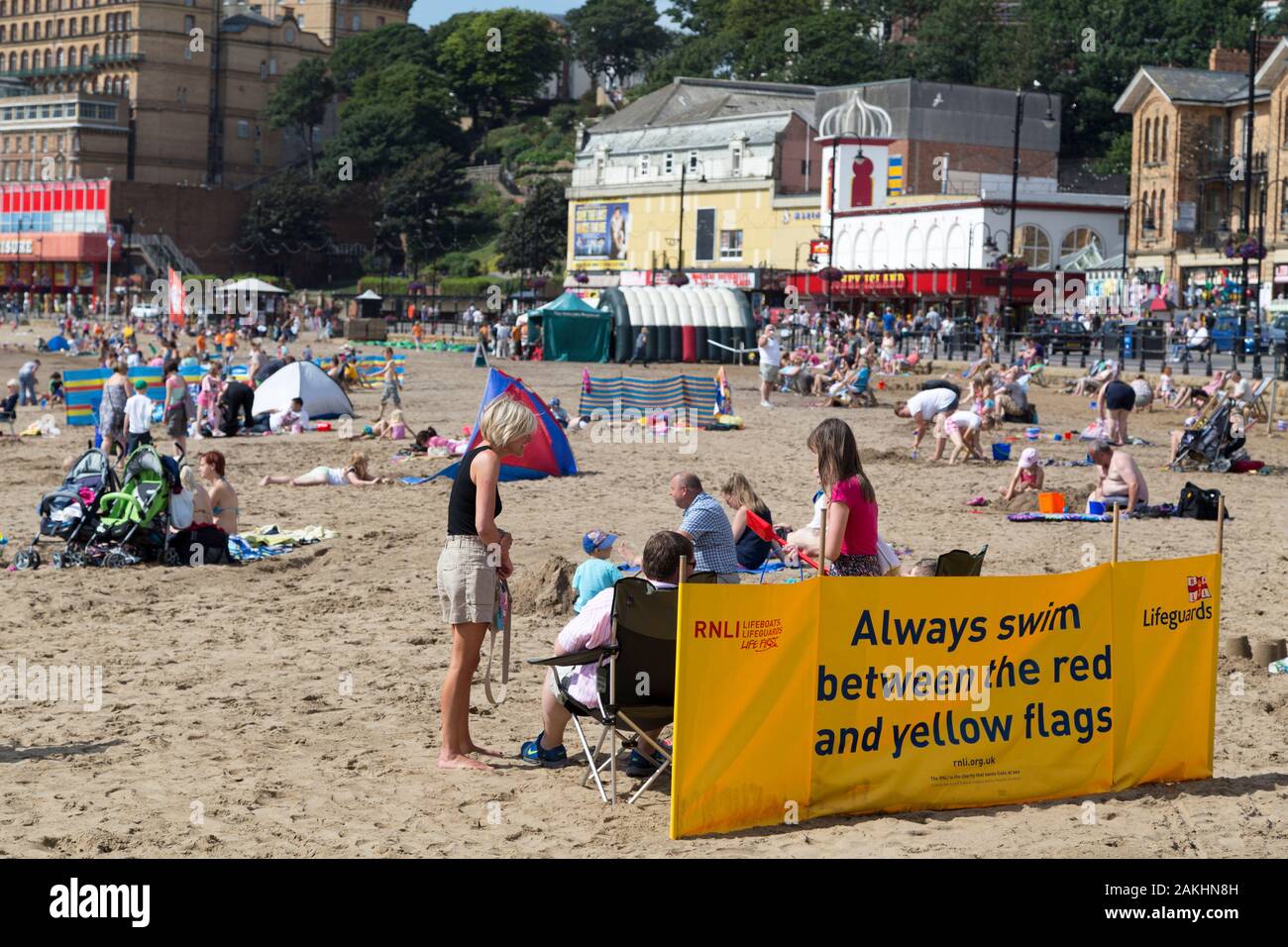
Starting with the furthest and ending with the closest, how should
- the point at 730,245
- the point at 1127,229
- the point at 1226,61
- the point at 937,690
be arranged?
the point at 730,245, the point at 1226,61, the point at 1127,229, the point at 937,690

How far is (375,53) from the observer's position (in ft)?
404

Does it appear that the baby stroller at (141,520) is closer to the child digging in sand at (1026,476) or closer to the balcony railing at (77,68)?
the child digging in sand at (1026,476)

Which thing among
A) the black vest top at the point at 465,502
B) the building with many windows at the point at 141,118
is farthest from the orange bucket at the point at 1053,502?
the building with many windows at the point at 141,118

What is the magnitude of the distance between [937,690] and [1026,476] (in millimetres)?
9587

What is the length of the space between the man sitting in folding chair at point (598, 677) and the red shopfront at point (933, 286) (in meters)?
45.5

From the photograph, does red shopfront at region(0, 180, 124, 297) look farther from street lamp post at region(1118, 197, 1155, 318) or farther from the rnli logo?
the rnli logo

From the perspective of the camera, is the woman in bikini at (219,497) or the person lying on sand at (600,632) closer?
the person lying on sand at (600,632)

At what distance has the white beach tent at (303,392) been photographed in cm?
2631

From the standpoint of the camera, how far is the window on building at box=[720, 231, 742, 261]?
241ft

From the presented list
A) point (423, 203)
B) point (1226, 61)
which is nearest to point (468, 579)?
point (1226, 61)

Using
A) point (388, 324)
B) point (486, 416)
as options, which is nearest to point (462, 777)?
point (486, 416)

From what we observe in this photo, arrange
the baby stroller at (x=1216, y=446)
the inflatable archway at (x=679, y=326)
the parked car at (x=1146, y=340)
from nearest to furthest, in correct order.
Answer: the baby stroller at (x=1216, y=446), the parked car at (x=1146, y=340), the inflatable archway at (x=679, y=326)

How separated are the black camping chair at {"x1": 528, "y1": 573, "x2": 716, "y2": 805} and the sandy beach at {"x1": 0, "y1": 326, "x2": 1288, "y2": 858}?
34 centimetres

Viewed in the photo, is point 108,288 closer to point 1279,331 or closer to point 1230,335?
point 1230,335
